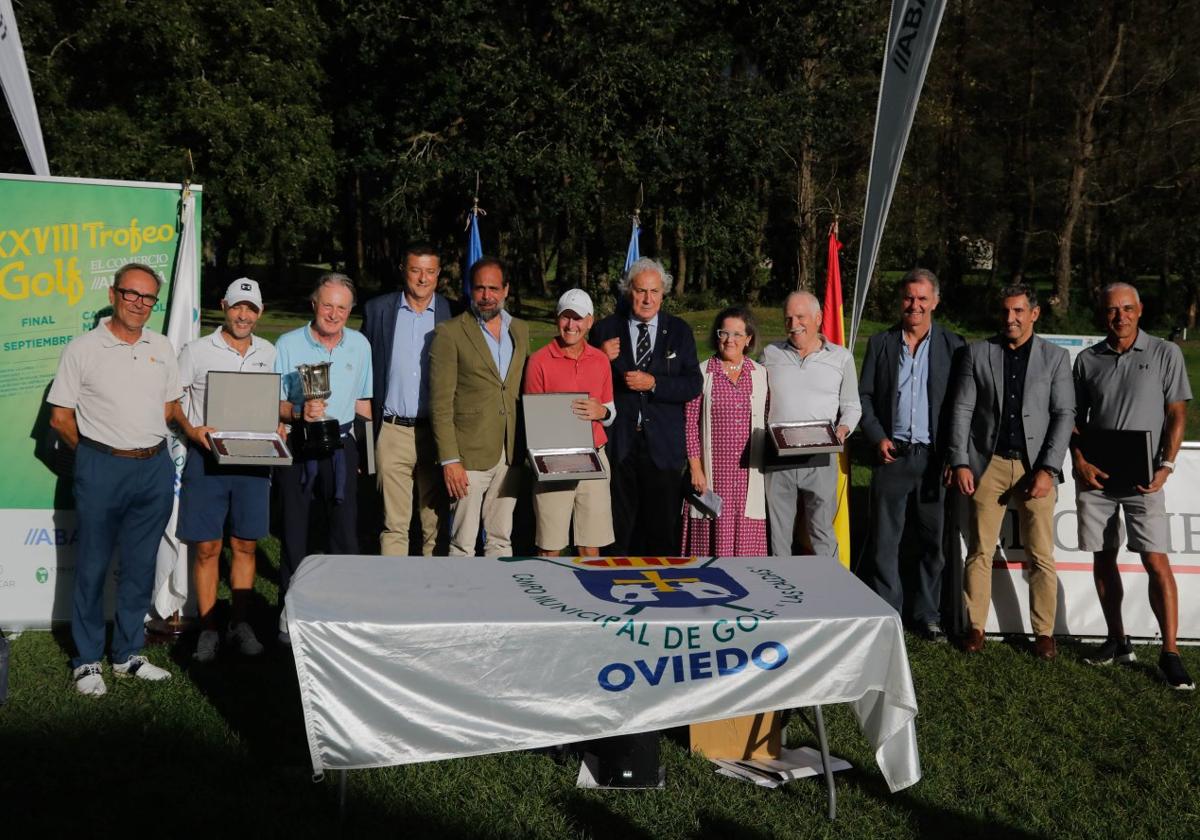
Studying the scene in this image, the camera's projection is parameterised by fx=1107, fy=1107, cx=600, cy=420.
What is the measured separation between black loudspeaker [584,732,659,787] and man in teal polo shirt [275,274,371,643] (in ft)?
7.27

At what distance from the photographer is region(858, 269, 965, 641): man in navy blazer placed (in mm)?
6305

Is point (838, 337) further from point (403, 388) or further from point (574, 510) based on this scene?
point (403, 388)

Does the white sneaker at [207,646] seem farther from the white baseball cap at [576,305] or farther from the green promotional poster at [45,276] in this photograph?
the white baseball cap at [576,305]

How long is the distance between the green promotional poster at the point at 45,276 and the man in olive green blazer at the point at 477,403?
1.86 metres

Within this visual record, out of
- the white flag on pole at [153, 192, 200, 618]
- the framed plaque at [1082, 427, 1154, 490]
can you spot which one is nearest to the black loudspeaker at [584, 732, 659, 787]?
the white flag on pole at [153, 192, 200, 618]

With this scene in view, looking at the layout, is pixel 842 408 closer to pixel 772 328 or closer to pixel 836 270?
pixel 836 270

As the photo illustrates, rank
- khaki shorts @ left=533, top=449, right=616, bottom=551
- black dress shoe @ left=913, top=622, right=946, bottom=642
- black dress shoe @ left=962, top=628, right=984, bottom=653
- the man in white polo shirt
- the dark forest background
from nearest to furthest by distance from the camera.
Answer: khaki shorts @ left=533, top=449, right=616, bottom=551
the man in white polo shirt
black dress shoe @ left=962, top=628, right=984, bottom=653
black dress shoe @ left=913, top=622, right=946, bottom=642
the dark forest background

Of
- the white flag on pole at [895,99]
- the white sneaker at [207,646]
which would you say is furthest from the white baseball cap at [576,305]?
the white sneaker at [207,646]

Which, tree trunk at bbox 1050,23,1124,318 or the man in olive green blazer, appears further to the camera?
tree trunk at bbox 1050,23,1124,318

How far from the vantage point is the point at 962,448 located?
617cm

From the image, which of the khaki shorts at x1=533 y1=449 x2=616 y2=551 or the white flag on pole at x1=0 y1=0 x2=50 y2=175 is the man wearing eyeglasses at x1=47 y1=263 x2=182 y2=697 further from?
the khaki shorts at x1=533 y1=449 x2=616 y2=551

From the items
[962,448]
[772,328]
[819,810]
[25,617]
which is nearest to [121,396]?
[25,617]

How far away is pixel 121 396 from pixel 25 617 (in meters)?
1.86

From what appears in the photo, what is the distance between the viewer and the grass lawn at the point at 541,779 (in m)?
4.11
